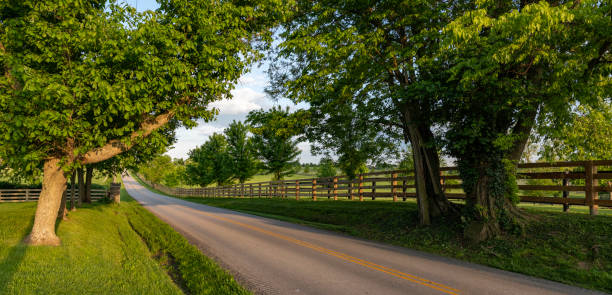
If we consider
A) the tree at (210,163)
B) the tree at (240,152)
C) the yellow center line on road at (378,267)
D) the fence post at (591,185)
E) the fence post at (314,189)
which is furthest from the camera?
the tree at (210,163)

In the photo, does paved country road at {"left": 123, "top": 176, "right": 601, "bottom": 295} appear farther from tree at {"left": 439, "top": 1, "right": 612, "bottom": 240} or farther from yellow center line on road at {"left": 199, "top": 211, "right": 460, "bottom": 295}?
tree at {"left": 439, "top": 1, "right": 612, "bottom": 240}

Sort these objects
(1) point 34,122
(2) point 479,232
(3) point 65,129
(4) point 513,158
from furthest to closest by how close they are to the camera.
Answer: (4) point 513,158 < (2) point 479,232 < (3) point 65,129 < (1) point 34,122

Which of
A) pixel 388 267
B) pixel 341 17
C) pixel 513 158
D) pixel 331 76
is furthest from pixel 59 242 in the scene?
pixel 513 158

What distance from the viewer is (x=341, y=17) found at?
38.0 ft

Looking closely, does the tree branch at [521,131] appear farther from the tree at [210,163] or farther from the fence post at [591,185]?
the tree at [210,163]

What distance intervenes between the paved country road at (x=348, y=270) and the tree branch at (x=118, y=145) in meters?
3.71

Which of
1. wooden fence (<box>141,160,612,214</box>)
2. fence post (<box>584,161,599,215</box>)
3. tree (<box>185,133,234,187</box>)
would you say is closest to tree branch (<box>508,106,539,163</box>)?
wooden fence (<box>141,160,612,214</box>)

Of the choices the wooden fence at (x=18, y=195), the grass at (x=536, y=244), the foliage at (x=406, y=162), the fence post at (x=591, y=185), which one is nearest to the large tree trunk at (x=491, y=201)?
the grass at (x=536, y=244)

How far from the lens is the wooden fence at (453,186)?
9609mm

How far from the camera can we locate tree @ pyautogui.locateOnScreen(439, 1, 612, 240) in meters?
6.72

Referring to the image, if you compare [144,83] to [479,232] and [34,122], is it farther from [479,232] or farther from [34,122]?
[479,232]

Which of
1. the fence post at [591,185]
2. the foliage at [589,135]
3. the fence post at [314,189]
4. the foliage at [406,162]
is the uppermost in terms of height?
the foliage at [589,135]

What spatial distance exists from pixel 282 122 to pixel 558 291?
30.3ft

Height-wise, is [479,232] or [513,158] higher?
[513,158]
